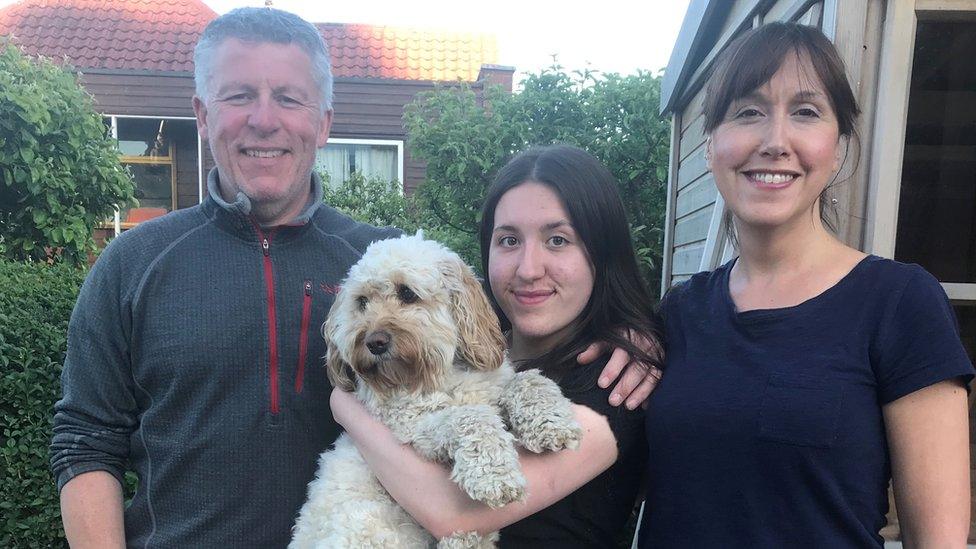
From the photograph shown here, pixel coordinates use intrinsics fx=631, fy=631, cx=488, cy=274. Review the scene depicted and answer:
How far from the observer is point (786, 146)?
5.74 feet

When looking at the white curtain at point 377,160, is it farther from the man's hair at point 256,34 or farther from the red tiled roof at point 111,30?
the man's hair at point 256,34

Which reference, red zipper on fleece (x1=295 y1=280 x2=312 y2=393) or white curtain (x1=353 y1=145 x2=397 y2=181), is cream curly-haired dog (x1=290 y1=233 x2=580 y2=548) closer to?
red zipper on fleece (x1=295 y1=280 x2=312 y2=393)

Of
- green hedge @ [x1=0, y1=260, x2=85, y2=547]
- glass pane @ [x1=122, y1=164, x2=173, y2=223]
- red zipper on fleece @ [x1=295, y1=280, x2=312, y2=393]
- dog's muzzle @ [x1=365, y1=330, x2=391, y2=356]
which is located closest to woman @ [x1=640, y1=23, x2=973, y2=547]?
dog's muzzle @ [x1=365, y1=330, x2=391, y2=356]

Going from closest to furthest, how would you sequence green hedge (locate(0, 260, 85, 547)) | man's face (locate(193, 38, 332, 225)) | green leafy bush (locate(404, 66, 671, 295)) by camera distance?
man's face (locate(193, 38, 332, 225)) → green hedge (locate(0, 260, 85, 547)) → green leafy bush (locate(404, 66, 671, 295))

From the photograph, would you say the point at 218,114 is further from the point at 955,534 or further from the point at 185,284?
the point at 955,534

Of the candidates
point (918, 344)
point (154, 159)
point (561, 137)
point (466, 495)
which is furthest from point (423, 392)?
point (154, 159)

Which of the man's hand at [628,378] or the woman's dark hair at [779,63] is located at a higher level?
the woman's dark hair at [779,63]

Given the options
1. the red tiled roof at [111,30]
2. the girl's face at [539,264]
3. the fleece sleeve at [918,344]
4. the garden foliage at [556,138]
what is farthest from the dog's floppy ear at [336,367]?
the red tiled roof at [111,30]

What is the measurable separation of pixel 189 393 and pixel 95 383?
1.00ft

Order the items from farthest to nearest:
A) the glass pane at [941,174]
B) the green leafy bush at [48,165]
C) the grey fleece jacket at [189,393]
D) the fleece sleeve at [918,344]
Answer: the green leafy bush at [48,165]
the glass pane at [941,174]
the grey fleece jacket at [189,393]
the fleece sleeve at [918,344]

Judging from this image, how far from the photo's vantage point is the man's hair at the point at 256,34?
2.16 meters

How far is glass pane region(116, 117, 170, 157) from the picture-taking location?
1215cm

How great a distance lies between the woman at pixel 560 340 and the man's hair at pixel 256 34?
83 cm

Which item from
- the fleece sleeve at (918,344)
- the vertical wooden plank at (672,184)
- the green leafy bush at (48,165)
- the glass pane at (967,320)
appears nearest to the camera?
the fleece sleeve at (918,344)
